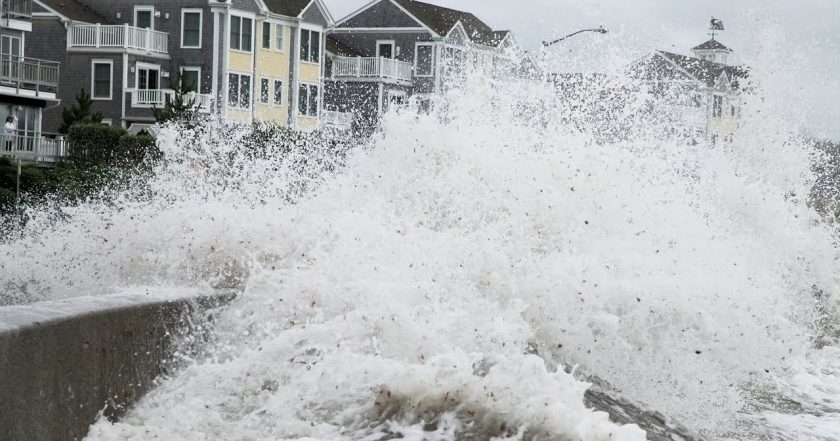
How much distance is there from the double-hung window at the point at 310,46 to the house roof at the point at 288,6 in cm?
94

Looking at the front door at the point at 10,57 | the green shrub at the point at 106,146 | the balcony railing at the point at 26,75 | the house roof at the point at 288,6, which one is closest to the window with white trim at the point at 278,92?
the house roof at the point at 288,6

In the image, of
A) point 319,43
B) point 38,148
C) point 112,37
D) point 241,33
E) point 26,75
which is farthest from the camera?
point 319,43

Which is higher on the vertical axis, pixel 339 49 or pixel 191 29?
pixel 339 49

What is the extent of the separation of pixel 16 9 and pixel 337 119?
1699 centimetres

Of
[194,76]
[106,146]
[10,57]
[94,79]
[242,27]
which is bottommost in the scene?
[106,146]

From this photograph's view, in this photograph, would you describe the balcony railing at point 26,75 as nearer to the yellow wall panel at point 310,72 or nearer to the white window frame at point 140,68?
the white window frame at point 140,68

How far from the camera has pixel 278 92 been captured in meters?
49.1

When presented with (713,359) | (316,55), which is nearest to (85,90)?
(316,55)

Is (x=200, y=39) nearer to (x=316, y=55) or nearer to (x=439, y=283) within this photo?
(x=316, y=55)

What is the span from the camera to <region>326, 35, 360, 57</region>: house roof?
5478 cm

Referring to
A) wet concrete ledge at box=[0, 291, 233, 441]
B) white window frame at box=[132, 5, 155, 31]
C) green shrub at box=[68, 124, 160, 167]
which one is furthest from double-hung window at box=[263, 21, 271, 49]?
wet concrete ledge at box=[0, 291, 233, 441]

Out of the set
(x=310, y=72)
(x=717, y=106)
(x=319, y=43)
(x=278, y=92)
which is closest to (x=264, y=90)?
(x=278, y=92)

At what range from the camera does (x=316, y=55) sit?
51375mm

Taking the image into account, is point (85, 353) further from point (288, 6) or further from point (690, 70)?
point (690, 70)
